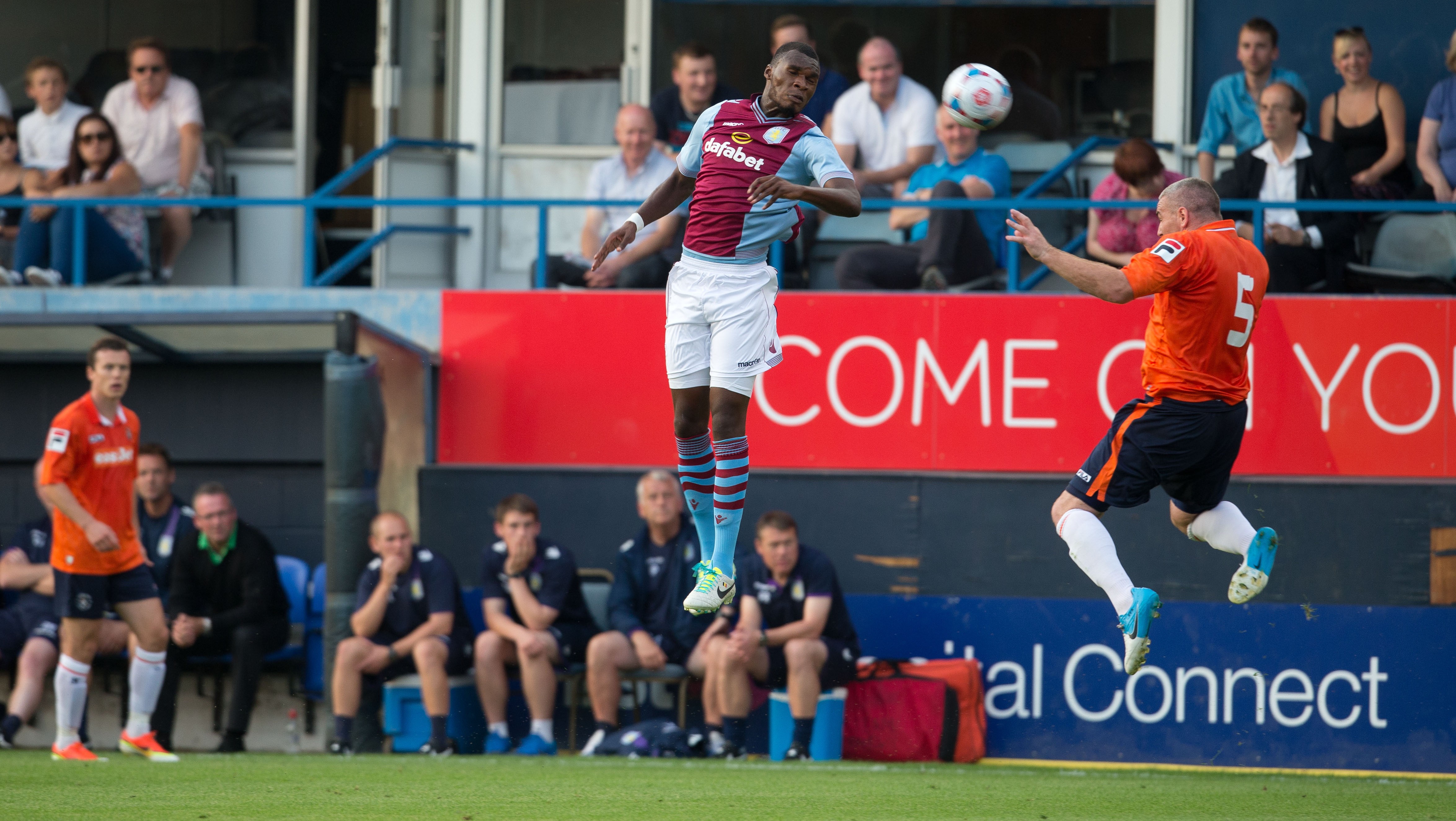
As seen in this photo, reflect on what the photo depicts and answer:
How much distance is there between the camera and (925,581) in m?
10.6

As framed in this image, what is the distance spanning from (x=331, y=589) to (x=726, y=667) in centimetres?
252

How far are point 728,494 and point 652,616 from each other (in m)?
3.52

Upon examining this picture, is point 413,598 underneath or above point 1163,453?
underneath

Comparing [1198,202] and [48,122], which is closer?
[1198,202]

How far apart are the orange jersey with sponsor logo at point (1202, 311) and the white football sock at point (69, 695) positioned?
623 cm

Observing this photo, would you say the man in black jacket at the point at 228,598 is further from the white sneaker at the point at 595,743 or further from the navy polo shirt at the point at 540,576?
the white sneaker at the point at 595,743

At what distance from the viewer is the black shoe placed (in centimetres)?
1022

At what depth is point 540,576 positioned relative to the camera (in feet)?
33.9

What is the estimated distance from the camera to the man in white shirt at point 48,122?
12281 mm

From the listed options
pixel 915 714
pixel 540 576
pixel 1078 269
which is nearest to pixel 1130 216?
pixel 915 714

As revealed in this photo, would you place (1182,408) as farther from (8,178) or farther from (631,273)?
(8,178)

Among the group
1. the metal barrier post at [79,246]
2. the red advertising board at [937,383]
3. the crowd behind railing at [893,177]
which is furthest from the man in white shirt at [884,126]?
the metal barrier post at [79,246]

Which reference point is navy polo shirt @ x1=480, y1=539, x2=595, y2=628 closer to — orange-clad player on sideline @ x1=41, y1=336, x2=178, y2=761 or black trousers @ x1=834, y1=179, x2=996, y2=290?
orange-clad player on sideline @ x1=41, y1=336, x2=178, y2=761

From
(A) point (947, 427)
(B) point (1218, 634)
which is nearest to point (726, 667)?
(A) point (947, 427)
